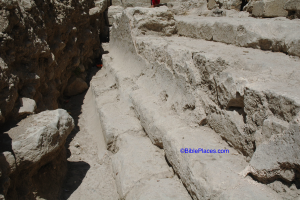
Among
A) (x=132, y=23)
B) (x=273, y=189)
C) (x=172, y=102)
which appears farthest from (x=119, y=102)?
(x=273, y=189)

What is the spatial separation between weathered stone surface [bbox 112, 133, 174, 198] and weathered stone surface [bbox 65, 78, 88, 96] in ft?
8.20

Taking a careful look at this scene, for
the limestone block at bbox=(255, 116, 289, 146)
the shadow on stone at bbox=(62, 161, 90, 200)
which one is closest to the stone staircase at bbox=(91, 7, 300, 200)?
the limestone block at bbox=(255, 116, 289, 146)

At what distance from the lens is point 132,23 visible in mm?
4094

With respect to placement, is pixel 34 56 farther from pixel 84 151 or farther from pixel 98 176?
pixel 98 176

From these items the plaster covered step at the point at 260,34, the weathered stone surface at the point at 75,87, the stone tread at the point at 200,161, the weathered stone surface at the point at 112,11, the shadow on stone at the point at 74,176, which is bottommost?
the shadow on stone at the point at 74,176

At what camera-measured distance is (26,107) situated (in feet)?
8.27

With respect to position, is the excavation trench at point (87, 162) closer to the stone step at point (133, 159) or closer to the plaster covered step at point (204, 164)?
the stone step at point (133, 159)

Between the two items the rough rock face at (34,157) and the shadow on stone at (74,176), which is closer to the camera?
the rough rock face at (34,157)

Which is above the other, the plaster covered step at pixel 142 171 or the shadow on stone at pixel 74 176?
the plaster covered step at pixel 142 171

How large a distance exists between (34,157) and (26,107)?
671 millimetres

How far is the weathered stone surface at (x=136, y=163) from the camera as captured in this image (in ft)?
7.38

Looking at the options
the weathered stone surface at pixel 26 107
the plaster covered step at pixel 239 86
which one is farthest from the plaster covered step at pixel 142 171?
the weathered stone surface at pixel 26 107

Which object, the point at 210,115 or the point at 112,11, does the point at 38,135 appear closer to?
the point at 210,115

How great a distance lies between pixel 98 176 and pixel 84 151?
64 cm
